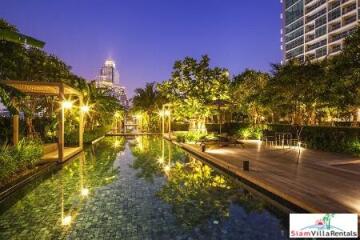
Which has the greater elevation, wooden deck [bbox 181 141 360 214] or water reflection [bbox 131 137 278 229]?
wooden deck [bbox 181 141 360 214]

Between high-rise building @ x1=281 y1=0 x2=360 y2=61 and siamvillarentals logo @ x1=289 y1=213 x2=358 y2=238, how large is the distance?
2675 inches

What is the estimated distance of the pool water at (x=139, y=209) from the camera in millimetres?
6154

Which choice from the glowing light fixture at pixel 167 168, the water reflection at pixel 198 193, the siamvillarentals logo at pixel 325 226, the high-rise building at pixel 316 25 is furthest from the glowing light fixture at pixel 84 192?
the high-rise building at pixel 316 25

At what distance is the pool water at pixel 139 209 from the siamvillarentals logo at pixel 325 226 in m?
0.28

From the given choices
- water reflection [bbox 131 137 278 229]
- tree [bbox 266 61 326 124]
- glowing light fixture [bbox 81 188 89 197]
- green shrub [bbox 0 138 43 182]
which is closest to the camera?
water reflection [bbox 131 137 278 229]

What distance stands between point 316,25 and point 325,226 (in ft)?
298

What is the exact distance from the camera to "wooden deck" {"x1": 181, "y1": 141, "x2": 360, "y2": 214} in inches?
272

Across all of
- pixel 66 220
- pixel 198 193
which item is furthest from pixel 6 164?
pixel 198 193

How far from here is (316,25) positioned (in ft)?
284

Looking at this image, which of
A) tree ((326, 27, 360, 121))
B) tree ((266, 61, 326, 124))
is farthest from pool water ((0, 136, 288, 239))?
tree ((266, 61, 326, 124))

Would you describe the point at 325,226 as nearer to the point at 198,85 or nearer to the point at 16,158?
the point at 16,158

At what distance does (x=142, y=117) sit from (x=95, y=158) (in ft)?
135

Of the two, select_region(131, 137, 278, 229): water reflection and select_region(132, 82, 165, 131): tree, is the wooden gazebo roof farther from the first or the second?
select_region(132, 82, 165, 131): tree

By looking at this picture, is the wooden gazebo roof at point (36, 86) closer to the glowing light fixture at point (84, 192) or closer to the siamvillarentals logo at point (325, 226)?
the glowing light fixture at point (84, 192)
